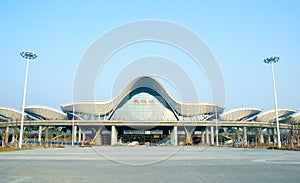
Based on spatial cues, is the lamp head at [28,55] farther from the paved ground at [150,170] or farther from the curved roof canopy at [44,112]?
the curved roof canopy at [44,112]

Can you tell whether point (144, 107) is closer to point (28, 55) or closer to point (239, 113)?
point (239, 113)

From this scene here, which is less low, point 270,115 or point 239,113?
point 239,113

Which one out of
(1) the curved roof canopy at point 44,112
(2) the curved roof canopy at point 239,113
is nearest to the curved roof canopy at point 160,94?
(1) the curved roof canopy at point 44,112

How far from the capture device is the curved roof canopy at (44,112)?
242 ft

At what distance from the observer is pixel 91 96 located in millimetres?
13438

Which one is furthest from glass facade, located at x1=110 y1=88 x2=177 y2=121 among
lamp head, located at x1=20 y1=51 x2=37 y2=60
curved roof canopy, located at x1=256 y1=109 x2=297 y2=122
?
lamp head, located at x1=20 y1=51 x2=37 y2=60

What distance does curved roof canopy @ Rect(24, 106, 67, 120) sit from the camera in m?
73.8

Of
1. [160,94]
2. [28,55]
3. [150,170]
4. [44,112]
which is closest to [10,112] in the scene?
[44,112]

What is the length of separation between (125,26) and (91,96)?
4.21m

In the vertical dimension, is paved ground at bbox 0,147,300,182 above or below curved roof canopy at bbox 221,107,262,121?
below

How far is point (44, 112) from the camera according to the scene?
74.7 m

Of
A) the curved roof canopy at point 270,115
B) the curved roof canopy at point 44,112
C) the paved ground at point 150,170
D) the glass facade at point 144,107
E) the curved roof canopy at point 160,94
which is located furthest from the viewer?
the glass facade at point 144,107

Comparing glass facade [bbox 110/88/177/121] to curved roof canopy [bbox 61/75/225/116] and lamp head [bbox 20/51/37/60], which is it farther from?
lamp head [bbox 20/51/37/60]

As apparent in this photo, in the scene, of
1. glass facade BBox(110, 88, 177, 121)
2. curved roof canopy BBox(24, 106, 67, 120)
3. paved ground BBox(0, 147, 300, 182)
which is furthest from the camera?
glass facade BBox(110, 88, 177, 121)
